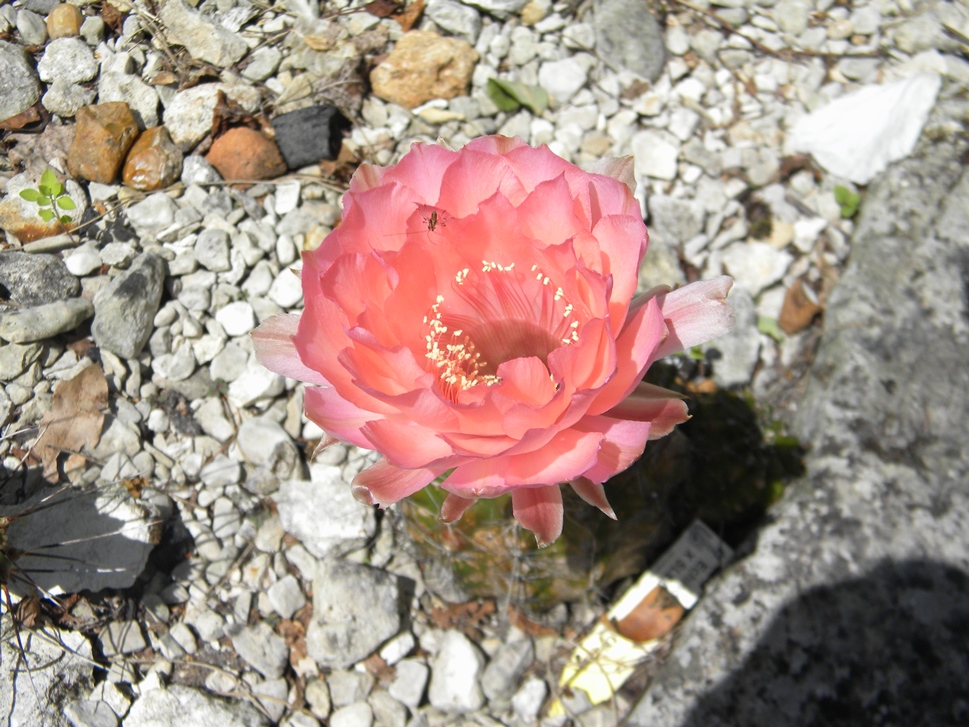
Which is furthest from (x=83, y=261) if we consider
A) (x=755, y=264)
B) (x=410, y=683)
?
(x=755, y=264)

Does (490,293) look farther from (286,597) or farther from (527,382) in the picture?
(286,597)

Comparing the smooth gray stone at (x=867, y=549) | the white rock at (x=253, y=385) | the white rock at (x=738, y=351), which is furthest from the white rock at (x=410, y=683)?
the white rock at (x=738, y=351)

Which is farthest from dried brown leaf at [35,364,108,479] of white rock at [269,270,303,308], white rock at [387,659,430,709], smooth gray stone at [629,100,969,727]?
smooth gray stone at [629,100,969,727]

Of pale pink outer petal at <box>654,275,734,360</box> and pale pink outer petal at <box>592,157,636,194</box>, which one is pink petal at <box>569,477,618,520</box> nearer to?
pale pink outer petal at <box>654,275,734,360</box>

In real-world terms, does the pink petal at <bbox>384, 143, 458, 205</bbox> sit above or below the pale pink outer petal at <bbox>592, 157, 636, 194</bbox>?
above

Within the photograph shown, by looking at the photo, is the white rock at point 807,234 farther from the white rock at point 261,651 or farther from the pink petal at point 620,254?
the white rock at point 261,651

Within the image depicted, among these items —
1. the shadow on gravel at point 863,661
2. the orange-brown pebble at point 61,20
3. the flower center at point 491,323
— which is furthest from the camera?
the orange-brown pebble at point 61,20
